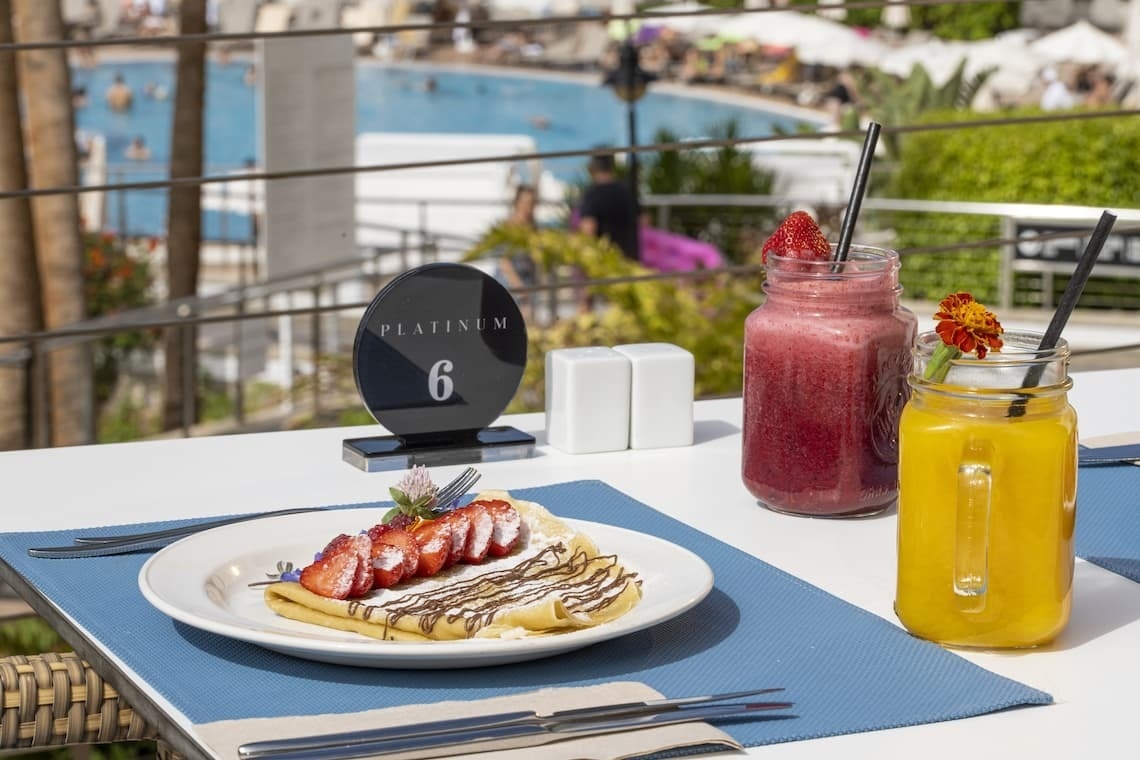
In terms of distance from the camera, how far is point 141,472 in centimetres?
153

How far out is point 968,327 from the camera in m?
1.03

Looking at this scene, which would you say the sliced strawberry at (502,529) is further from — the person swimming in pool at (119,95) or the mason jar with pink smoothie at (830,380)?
the person swimming in pool at (119,95)

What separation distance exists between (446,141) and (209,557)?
1794 cm

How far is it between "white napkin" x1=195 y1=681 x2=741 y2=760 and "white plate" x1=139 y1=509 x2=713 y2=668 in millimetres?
45

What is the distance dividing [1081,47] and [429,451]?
54.1 feet

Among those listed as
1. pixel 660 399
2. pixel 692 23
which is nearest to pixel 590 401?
pixel 660 399

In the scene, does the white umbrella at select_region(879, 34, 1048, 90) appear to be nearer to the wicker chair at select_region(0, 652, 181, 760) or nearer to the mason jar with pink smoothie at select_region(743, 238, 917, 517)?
the mason jar with pink smoothie at select_region(743, 238, 917, 517)

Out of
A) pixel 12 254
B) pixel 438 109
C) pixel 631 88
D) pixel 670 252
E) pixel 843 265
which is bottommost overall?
pixel 438 109

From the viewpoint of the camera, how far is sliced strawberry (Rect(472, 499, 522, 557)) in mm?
1172

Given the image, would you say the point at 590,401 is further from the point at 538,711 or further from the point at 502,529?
the point at 538,711

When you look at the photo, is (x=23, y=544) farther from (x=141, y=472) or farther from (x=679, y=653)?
(x=679, y=653)

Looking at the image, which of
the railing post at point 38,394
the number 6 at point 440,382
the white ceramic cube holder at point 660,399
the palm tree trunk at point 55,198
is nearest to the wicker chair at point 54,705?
the number 6 at point 440,382

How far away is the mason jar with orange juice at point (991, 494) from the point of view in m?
1.03

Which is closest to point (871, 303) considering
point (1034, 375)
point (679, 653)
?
point (1034, 375)
